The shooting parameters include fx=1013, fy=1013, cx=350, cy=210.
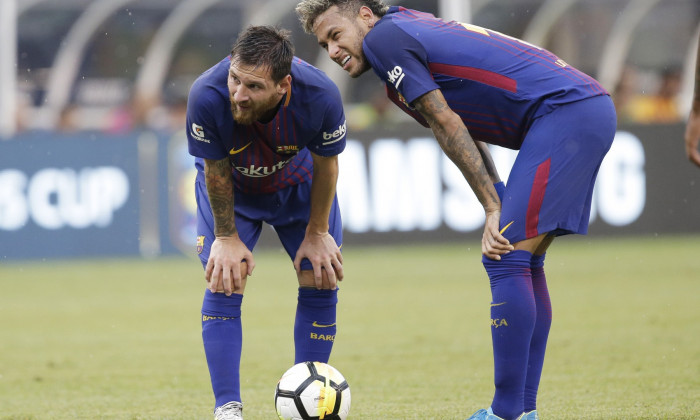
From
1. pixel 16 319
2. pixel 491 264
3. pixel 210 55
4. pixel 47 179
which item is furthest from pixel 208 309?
pixel 210 55

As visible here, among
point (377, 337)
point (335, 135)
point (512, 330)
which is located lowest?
point (377, 337)

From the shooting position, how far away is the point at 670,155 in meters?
13.5

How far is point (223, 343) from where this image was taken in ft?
15.4

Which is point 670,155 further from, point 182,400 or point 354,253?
point 182,400

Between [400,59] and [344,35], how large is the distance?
1.08 ft

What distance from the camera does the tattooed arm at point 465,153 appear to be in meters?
4.29

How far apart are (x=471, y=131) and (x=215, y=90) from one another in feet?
3.82

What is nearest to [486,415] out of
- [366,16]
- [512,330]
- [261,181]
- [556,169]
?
[512,330]

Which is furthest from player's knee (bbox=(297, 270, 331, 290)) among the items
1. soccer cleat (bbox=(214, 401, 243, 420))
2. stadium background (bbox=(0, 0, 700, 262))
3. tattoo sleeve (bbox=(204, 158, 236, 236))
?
stadium background (bbox=(0, 0, 700, 262))

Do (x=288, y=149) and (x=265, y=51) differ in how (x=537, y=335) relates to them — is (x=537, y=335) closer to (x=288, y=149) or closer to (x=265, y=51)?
(x=288, y=149)

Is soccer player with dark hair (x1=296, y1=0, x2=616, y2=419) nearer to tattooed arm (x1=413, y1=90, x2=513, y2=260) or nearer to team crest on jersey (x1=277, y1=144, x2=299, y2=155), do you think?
tattooed arm (x1=413, y1=90, x2=513, y2=260)

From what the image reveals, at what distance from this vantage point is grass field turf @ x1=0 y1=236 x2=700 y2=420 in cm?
538

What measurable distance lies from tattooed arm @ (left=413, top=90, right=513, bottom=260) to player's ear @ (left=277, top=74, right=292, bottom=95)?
0.58 m

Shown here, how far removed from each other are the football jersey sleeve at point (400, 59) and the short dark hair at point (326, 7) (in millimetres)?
196
